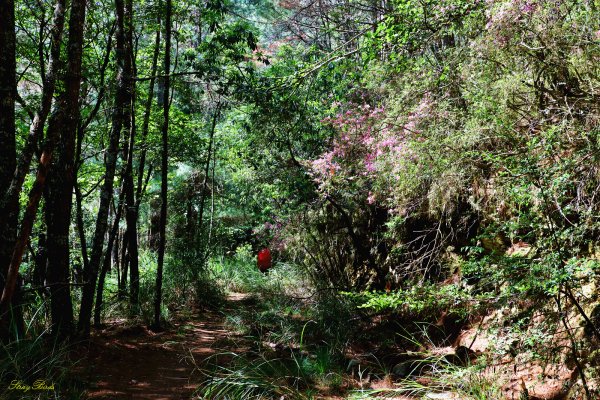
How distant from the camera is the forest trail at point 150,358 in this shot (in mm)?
4715

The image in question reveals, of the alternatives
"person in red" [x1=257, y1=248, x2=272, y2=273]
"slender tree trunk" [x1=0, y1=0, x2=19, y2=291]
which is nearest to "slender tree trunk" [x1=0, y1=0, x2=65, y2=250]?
"slender tree trunk" [x1=0, y1=0, x2=19, y2=291]

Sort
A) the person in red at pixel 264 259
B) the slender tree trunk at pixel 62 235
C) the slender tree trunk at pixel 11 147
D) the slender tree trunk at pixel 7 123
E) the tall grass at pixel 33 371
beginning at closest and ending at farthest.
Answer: the tall grass at pixel 33 371
the slender tree trunk at pixel 11 147
the slender tree trunk at pixel 7 123
the slender tree trunk at pixel 62 235
the person in red at pixel 264 259

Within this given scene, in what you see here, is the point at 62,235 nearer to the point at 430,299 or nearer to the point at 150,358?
the point at 150,358

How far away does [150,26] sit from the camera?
7.73 meters

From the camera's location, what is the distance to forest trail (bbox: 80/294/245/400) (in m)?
4.71

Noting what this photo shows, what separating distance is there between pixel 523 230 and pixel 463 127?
1.46m

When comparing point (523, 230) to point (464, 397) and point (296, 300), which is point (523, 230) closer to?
point (464, 397)

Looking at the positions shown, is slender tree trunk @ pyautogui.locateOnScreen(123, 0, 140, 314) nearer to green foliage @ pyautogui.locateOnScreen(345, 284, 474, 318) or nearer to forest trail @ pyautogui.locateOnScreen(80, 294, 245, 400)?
forest trail @ pyautogui.locateOnScreen(80, 294, 245, 400)

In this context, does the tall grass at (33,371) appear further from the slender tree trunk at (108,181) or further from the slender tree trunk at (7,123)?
the slender tree trunk at (108,181)

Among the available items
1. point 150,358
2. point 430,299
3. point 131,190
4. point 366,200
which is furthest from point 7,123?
point 366,200

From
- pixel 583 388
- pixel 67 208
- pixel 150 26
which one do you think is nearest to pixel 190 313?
pixel 67 208

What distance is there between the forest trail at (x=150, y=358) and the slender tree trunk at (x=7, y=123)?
1436 millimetres

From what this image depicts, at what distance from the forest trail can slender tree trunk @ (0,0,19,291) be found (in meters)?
1.44

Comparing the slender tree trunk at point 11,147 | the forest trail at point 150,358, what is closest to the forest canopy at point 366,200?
the slender tree trunk at point 11,147
